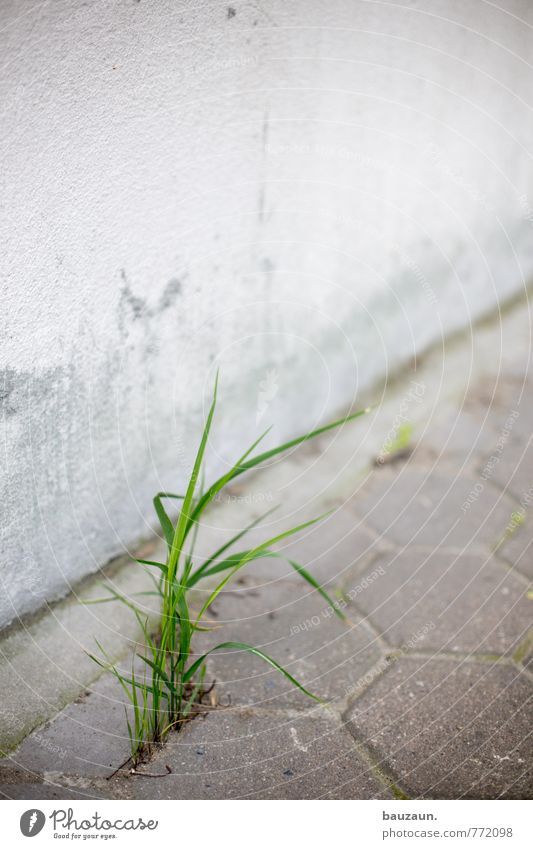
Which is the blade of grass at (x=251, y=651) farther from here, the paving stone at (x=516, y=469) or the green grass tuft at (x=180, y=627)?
the paving stone at (x=516, y=469)

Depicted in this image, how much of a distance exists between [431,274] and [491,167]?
1.39 feet

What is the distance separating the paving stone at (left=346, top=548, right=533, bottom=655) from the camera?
1.71m

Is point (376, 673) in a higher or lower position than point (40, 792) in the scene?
higher

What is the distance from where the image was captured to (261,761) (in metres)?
1.41

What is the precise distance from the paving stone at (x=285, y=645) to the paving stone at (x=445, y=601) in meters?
0.09

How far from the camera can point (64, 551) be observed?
1.65 meters

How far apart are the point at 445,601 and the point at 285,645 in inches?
15.6

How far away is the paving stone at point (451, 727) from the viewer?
138 centimetres

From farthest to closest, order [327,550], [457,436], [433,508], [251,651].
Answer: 1. [457,436]
2. [433,508]
3. [327,550]
4. [251,651]

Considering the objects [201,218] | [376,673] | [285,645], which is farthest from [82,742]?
[201,218]
